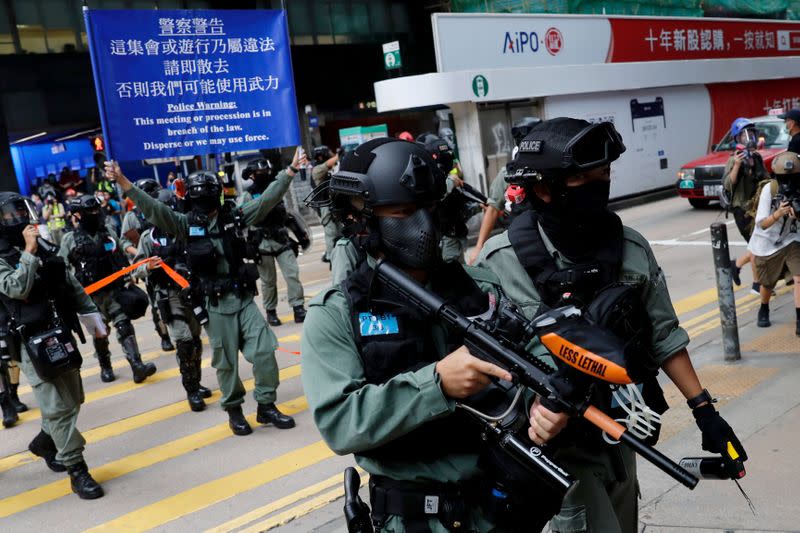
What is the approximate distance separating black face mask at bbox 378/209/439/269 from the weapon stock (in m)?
0.19

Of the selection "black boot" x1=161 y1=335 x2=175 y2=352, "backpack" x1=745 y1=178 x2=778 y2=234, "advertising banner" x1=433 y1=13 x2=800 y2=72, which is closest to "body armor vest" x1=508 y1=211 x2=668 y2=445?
"backpack" x1=745 y1=178 x2=778 y2=234

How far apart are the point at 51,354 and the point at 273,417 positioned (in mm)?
1832

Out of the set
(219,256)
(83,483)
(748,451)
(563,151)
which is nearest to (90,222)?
(219,256)

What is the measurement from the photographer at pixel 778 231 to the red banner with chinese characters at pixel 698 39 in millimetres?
13316

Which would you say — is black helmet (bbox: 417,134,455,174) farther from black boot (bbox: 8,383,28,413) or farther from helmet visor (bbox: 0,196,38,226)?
black boot (bbox: 8,383,28,413)

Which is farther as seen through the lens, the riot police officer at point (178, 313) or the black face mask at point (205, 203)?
the riot police officer at point (178, 313)

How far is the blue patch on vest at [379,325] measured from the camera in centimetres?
220

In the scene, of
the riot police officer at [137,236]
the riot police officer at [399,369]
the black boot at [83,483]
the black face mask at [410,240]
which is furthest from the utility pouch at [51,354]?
the riot police officer at [137,236]

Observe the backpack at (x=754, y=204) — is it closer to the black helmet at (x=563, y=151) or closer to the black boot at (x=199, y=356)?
the black helmet at (x=563, y=151)

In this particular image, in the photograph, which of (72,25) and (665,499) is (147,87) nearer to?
(665,499)

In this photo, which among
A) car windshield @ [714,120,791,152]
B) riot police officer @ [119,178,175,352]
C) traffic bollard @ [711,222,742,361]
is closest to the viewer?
traffic bollard @ [711,222,742,361]

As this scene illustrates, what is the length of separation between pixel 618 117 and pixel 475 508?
18.1 m

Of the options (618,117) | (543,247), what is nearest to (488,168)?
(618,117)

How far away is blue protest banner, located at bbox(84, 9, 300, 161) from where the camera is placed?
7539 millimetres
